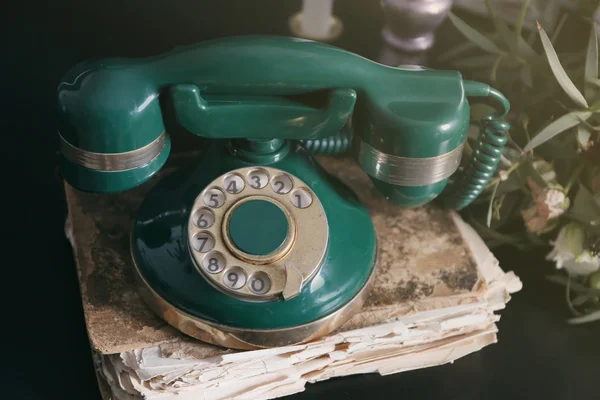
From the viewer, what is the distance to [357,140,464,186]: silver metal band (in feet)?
2.48

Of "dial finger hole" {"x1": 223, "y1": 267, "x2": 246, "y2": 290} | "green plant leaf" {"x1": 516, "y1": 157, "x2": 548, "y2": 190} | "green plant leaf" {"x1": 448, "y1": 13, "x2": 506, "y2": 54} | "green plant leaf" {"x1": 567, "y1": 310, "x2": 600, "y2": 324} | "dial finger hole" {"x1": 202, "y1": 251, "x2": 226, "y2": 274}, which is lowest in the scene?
"green plant leaf" {"x1": 567, "y1": 310, "x2": 600, "y2": 324}

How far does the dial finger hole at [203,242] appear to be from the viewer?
0.76 m

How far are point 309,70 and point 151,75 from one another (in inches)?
6.4

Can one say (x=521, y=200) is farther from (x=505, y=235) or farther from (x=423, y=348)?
(x=423, y=348)

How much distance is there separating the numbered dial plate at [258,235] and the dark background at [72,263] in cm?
20

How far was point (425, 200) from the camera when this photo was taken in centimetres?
84

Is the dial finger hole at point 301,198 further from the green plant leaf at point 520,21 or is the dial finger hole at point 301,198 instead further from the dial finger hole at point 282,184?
the green plant leaf at point 520,21

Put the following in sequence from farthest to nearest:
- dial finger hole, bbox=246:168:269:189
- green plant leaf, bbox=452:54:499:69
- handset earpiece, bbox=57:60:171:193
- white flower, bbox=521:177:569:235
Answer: green plant leaf, bbox=452:54:499:69
white flower, bbox=521:177:569:235
dial finger hole, bbox=246:168:269:189
handset earpiece, bbox=57:60:171:193

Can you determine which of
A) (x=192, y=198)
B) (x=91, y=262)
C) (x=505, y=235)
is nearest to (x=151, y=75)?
(x=192, y=198)

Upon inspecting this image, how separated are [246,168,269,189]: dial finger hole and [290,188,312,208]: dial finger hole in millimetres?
36

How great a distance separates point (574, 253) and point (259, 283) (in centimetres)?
43

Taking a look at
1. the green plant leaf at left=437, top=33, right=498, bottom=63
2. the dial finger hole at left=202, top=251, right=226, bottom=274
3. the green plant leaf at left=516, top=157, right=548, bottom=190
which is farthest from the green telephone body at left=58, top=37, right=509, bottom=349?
the green plant leaf at left=437, top=33, right=498, bottom=63

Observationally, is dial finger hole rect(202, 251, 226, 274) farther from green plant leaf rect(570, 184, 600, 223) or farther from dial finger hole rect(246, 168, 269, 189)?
green plant leaf rect(570, 184, 600, 223)

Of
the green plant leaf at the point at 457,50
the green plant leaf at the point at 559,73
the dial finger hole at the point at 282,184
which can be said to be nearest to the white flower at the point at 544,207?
the green plant leaf at the point at 559,73
